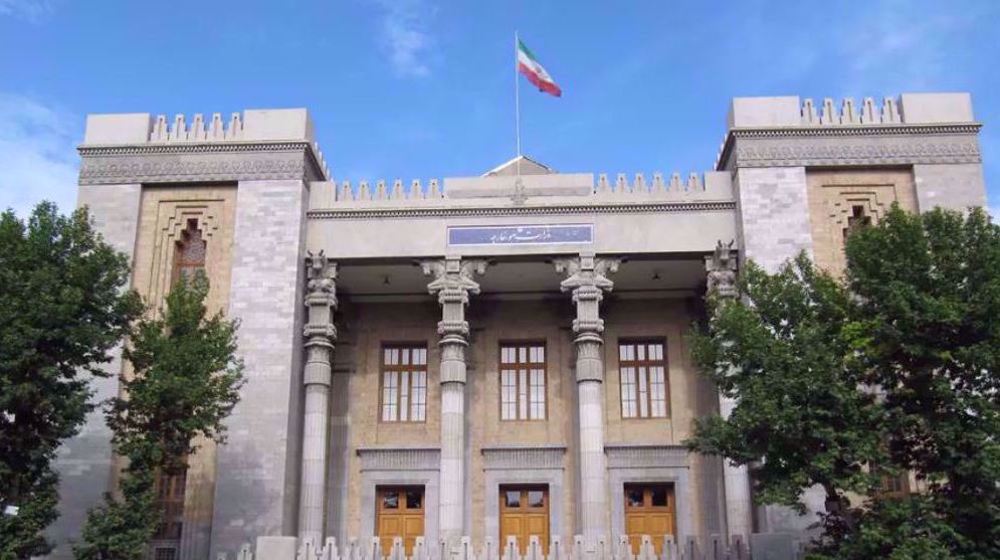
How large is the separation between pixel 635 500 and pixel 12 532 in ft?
48.8

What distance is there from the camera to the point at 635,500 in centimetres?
2656

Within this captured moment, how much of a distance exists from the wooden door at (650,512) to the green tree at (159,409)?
11.2 m

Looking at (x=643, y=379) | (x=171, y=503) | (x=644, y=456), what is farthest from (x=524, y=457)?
(x=171, y=503)

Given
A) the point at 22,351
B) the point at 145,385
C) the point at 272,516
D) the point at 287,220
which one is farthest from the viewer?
the point at 287,220

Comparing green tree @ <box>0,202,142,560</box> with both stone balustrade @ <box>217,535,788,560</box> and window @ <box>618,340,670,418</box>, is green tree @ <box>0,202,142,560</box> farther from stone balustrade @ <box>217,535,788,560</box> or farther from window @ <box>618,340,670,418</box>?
window @ <box>618,340,670,418</box>

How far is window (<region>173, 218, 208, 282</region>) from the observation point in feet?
81.4

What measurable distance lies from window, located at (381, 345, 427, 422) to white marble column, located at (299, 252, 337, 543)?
3.51 meters

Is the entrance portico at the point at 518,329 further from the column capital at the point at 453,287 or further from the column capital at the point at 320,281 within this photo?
the column capital at the point at 320,281

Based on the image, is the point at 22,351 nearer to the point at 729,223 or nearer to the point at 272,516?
the point at 272,516

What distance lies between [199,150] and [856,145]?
52.3 feet

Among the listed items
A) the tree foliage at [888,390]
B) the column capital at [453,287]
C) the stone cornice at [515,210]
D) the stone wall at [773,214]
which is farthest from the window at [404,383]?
the tree foliage at [888,390]

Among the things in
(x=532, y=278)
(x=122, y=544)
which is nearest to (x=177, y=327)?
(x=122, y=544)

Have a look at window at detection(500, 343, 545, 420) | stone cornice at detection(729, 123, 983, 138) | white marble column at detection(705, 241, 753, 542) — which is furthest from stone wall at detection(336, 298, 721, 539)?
stone cornice at detection(729, 123, 983, 138)

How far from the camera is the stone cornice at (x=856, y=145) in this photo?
79.7 ft
